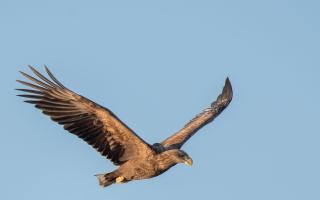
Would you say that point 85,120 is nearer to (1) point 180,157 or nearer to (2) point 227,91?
(1) point 180,157

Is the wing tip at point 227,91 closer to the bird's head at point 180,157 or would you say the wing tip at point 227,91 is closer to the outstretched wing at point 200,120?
the outstretched wing at point 200,120

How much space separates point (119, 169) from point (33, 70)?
2.48 meters

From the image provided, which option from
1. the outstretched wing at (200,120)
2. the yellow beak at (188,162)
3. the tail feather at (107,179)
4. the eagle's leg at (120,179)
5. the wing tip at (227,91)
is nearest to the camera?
the yellow beak at (188,162)

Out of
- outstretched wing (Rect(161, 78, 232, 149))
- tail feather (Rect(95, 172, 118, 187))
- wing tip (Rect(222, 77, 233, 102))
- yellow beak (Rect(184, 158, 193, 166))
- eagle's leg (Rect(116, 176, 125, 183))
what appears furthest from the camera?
wing tip (Rect(222, 77, 233, 102))

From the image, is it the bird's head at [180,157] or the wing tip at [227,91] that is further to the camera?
the wing tip at [227,91]

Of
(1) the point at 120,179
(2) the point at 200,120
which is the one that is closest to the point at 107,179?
(1) the point at 120,179

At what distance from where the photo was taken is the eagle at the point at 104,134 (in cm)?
1695

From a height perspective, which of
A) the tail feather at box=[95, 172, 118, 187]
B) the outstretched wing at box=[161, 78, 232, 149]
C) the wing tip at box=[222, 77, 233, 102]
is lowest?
the tail feather at box=[95, 172, 118, 187]

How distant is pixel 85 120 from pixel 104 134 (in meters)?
0.44

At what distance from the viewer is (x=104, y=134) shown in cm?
1722

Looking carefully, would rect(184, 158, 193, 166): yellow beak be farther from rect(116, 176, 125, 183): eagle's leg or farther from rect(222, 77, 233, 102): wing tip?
rect(222, 77, 233, 102): wing tip

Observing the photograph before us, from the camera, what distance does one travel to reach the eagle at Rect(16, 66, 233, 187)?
1695cm

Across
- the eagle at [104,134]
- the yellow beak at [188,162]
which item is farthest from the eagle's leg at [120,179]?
the yellow beak at [188,162]

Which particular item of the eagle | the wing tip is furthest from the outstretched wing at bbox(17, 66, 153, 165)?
the wing tip
